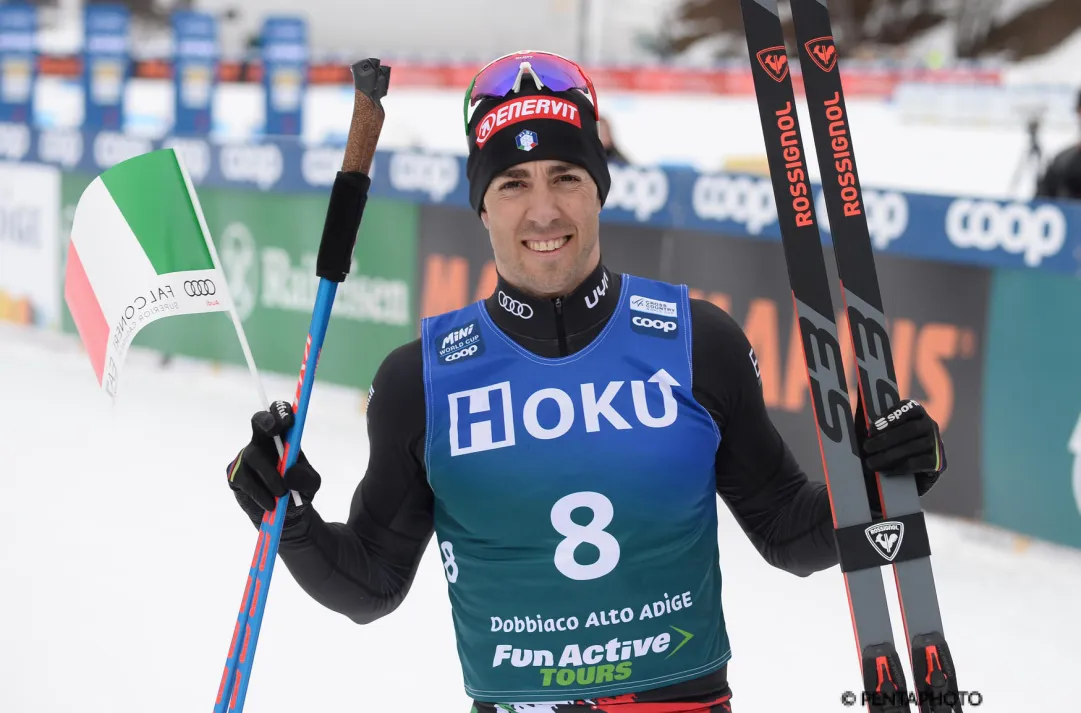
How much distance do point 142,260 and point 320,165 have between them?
5196mm

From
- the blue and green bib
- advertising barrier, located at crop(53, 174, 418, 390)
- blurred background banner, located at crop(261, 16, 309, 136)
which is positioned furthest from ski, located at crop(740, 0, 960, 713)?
blurred background banner, located at crop(261, 16, 309, 136)

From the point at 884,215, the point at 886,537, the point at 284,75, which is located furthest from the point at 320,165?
the point at 284,75

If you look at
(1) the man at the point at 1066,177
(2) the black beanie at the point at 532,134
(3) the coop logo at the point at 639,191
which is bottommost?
(2) the black beanie at the point at 532,134

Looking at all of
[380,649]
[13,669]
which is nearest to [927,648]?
[380,649]

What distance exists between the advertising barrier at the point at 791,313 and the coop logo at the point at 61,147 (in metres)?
3.30

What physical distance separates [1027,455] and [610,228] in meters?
2.30

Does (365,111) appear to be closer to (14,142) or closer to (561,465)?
(561,465)

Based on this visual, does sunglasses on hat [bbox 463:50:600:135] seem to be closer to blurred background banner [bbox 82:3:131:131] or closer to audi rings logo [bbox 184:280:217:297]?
audi rings logo [bbox 184:280:217:297]

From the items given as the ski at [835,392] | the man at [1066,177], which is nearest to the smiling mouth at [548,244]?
the ski at [835,392]

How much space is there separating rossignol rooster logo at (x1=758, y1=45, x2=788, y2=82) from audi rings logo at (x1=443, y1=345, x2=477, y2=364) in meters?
0.67

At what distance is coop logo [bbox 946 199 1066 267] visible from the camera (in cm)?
464

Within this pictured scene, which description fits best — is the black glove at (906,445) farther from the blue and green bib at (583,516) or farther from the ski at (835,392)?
the blue and green bib at (583,516)

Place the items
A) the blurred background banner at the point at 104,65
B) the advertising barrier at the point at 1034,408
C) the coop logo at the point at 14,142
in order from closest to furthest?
1. the advertising barrier at the point at 1034,408
2. the coop logo at the point at 14,142
3. the blurred background banner at the point at 104,65

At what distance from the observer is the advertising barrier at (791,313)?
4.88m
